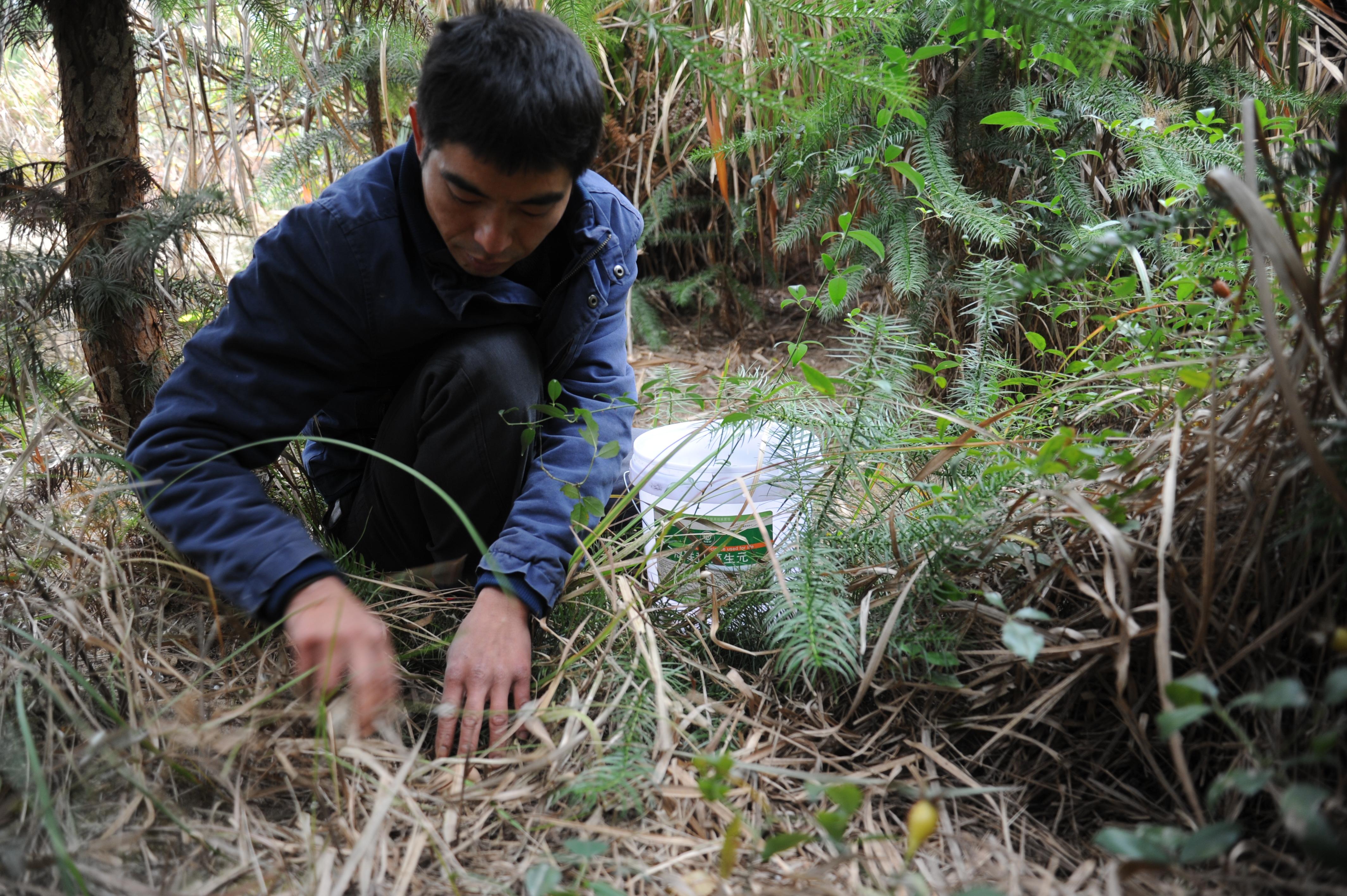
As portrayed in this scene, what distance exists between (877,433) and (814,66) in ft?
1.87

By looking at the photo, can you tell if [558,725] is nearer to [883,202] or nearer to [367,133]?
[883,202]

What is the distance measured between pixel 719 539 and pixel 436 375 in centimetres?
58

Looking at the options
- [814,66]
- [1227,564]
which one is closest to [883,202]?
[814,66]

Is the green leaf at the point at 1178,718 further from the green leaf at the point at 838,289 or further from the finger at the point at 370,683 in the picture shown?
the finger at the point at 370,683

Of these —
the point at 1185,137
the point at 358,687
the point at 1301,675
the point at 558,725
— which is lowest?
the point at 558,725

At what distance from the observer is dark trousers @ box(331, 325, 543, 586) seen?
142 centimetres

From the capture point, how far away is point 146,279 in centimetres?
144

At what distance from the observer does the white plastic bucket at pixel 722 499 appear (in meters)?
1.30

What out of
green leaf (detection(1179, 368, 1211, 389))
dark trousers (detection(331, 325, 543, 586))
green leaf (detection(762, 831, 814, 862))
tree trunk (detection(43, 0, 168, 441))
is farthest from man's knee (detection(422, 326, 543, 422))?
green leaf (detection(1179, 368, 1211, 389))

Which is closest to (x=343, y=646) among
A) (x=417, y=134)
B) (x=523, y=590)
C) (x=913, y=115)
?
(x=523, y=590)

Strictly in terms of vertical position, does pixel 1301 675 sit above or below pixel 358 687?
above

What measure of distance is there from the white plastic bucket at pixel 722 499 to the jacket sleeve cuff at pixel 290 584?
468 millimetres

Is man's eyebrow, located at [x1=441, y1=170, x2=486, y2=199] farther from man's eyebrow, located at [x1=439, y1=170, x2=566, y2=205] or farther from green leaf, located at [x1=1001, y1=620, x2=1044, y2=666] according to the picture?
green leaf, located at [x1=1001, y1=620, x2=1044, y2=666]

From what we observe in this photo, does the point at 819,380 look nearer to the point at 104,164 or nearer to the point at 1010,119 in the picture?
the point at 1010,119
